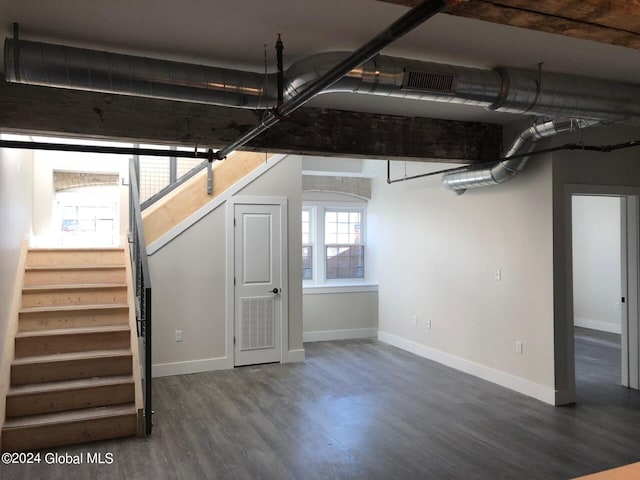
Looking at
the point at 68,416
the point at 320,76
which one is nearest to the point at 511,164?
the point at 320,76

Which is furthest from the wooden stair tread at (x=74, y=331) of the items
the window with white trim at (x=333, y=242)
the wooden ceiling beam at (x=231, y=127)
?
the window with white trim at (x=333, y=242)

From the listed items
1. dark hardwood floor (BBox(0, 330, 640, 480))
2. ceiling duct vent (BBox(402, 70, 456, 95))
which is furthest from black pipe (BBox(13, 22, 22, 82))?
dark hardwood floor (BBox(0, 330, 640, 480))

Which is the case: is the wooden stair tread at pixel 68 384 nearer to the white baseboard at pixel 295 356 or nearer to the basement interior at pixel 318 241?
the basement interior at pixel 318 241

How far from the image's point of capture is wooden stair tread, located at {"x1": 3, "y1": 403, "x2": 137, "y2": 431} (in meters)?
3.73

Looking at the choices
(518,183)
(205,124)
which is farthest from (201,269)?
(518,183)

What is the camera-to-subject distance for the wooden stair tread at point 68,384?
3928 millimetres

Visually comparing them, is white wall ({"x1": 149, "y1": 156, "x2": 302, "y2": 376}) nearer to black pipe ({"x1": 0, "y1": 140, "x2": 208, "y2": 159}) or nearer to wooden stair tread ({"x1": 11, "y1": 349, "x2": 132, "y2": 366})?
wooden stair tread ({"x1": 11, "y1": 349, "x2": 132, "y2": 366})

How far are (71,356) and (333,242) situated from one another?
4774mm

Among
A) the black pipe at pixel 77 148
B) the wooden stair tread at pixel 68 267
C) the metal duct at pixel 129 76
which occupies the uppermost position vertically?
the metal duct at pixel 129 76

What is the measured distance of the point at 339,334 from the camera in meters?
7.82

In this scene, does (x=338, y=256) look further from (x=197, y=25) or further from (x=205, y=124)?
(x=197, y=25)

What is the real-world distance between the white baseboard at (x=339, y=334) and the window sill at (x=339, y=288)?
0.61 m

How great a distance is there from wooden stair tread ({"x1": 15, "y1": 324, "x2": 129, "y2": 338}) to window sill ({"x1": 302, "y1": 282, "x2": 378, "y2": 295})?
137 inches

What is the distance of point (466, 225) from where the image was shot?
5863 millimetres
